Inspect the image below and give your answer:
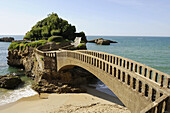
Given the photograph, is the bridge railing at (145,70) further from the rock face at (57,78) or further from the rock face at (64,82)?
the rock face at (57,78)

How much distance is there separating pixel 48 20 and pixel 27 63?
25.1m

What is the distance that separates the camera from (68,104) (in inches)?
901

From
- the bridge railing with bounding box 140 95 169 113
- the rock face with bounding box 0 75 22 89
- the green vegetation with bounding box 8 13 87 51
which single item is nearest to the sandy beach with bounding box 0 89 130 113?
the rock face with bounding box 0 75 22 89

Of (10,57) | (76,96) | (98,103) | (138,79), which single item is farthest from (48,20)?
(138,79)

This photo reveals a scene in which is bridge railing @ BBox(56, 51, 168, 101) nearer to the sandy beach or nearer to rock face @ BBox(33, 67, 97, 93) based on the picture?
rock face @ BBox(33, 67, 97, 93)

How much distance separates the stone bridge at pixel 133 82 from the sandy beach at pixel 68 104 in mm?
5692

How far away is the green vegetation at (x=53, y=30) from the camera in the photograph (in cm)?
5467

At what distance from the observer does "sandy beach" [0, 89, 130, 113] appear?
822 inches

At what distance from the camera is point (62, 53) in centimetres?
2778

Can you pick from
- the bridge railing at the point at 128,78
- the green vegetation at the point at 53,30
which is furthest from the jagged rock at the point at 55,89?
the green vegetation at the point at 53,30

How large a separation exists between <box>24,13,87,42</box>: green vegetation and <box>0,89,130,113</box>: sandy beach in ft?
106

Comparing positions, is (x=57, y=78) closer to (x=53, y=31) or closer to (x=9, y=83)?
(x=9, y=83)

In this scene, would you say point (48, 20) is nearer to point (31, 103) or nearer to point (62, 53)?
point (62, 53)

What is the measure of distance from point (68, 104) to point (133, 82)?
41.8 feet
